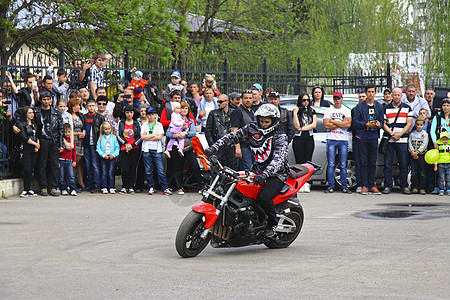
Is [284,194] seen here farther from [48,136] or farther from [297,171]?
[48,136]

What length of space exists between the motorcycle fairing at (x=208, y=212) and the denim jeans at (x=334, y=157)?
26.7ft

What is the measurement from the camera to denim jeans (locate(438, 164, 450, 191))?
16.2m

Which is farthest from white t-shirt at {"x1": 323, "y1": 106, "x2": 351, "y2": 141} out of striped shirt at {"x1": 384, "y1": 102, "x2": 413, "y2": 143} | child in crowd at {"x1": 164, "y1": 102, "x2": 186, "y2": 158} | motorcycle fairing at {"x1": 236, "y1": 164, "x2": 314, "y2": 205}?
motorcycle fairing at {"x1": 236, "y1": 164, "x2": 314, "y2": 205}

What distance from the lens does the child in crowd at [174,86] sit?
17052 millimetres

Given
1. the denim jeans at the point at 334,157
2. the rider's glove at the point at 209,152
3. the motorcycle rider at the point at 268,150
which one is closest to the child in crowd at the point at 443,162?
the denim jeans at the point at 334,157

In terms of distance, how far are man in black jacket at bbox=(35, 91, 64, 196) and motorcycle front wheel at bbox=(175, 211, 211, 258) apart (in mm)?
7230

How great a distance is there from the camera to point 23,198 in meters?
14.9

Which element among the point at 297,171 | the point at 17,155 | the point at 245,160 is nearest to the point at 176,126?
the point at 245,160

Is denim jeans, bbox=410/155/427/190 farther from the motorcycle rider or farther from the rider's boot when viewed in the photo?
the rider's boot

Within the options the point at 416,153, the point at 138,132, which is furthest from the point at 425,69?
the point at 138,132

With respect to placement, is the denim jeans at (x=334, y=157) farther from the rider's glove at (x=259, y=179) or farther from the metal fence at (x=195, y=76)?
the rider's glove at (x=259, y=179)

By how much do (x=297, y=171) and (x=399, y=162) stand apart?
735cm

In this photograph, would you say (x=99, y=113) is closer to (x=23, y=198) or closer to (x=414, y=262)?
(x=23, y=198)

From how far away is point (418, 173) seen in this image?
54.2 ft
